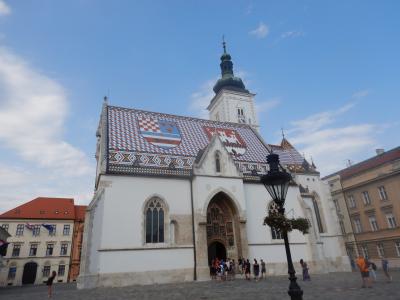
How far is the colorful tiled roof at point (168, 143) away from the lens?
72.5ft

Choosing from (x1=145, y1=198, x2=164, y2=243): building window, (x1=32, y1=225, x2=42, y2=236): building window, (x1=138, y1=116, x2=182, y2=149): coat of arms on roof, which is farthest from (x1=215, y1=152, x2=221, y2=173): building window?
(x1=32, y1=225, x2=42, y2=236): building window

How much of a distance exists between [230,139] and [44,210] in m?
33.4

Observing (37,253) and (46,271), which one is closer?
(46,271)

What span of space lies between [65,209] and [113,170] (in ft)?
106

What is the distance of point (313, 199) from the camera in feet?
92.4

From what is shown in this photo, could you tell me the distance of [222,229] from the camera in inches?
895

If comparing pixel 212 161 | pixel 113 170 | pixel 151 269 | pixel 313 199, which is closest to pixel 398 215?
pixel 313 199

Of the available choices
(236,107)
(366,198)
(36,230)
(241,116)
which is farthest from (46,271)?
(366,198)

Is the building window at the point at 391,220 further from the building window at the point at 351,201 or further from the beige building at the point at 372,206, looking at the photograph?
the building window at the point at 351,201

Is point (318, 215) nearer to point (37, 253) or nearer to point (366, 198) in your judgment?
point (366, 198)

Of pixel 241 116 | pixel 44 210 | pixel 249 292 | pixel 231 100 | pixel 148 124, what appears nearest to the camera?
pixel 249 292

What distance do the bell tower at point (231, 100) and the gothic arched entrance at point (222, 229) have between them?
23135 mm

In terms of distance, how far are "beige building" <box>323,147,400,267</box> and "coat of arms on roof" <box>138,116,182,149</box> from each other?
23585 mm

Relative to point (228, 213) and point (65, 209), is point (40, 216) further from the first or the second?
point (228, 213)
